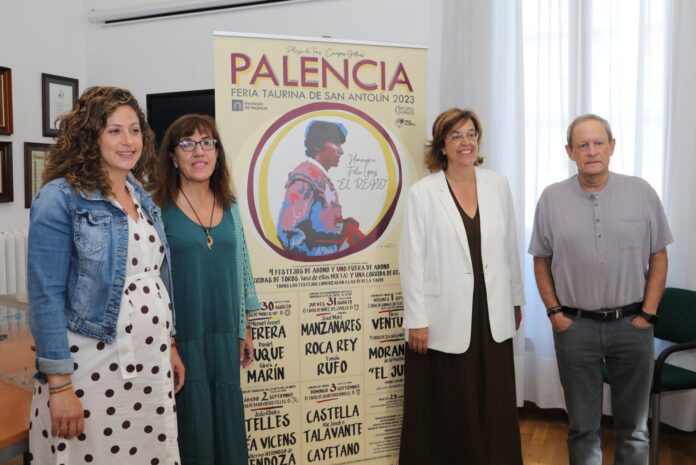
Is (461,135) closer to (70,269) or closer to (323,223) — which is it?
(323,223)

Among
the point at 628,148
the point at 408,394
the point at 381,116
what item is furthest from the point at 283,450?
the point at 628,148

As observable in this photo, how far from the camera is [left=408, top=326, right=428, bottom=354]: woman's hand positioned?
2.42m

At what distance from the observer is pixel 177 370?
6.35ft

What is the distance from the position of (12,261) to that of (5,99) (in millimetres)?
1055

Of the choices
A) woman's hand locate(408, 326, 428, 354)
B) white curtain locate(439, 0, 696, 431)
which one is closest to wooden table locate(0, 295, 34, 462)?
woman's hand locate(408, 326, 428, 354)

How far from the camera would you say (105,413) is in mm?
1558

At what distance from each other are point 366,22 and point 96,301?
105 inches

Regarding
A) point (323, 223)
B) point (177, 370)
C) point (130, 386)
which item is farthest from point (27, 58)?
point (130, 386)

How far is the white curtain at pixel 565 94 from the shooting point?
2.91 meters

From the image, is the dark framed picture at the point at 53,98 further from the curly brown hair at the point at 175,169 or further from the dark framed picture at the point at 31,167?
the curly brown hair at the point at 175,169

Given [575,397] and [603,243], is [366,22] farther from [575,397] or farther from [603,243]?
[575,397]

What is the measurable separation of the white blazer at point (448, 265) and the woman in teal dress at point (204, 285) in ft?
2.38

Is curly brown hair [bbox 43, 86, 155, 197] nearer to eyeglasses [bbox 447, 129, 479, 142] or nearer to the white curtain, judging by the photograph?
eyeglasses [bbox 447, 129, 479, 142]

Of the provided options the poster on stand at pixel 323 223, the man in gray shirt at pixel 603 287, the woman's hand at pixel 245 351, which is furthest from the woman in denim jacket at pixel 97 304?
the man in gray shirt at pixel 603 287
